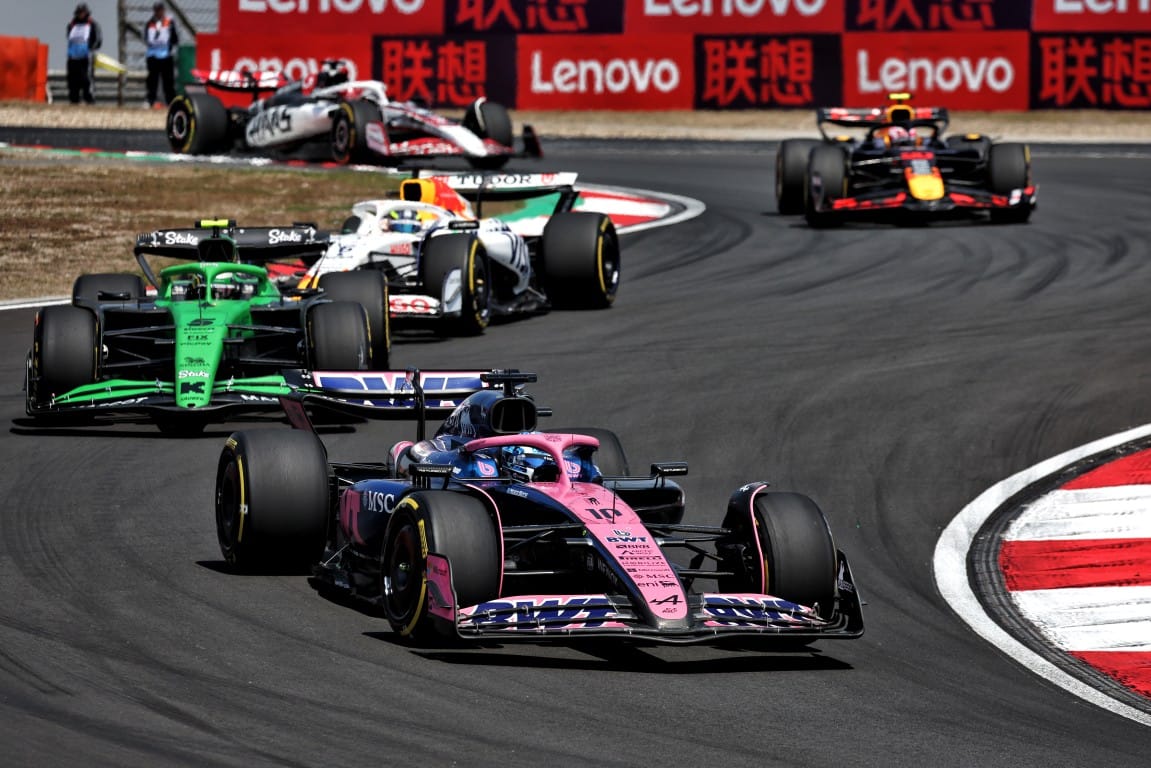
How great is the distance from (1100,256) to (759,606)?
14.3 meters

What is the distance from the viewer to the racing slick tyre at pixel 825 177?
23719 mm

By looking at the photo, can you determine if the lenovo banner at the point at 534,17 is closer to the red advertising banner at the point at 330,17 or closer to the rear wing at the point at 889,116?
the red advertising banner at the point at 330,17

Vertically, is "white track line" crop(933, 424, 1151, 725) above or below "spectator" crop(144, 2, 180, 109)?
below

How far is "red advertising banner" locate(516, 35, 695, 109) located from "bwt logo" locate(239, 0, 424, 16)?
2532 millimetres

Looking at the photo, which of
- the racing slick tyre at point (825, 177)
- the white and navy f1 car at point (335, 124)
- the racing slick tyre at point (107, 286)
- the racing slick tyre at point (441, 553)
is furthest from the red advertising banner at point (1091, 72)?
the racing slick tyre at point (441, 553)

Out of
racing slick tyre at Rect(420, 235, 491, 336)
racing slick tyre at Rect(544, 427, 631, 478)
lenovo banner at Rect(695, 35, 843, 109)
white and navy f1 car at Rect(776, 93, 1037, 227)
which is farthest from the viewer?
lenovo banner at Rect(695, 35, 843, 109)

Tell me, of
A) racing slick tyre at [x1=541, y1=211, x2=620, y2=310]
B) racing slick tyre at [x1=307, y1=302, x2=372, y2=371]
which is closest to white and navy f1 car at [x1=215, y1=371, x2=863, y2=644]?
racing slick tyre at [x1=307, y1=302, x2=372, y2=371]

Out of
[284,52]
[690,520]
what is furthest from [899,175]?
[284,52]

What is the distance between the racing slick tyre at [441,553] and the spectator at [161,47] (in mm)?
30903

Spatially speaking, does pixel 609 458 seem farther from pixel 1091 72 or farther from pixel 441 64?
pixel 441 64

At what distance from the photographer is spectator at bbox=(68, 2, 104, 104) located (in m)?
37.8

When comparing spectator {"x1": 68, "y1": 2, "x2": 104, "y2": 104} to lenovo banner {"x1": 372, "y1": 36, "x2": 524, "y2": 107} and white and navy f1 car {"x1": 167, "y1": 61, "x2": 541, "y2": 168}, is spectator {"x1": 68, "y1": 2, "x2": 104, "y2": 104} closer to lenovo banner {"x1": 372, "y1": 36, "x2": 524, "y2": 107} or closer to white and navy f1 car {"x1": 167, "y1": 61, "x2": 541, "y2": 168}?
lenovo banner {"x1": 372, "y1": 36, "x2": 524, "y2": 107}

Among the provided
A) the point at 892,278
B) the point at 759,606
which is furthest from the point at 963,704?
the point at 892,278

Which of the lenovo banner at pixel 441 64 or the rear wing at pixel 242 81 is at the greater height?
the lenovo banner at pixel 441 64
